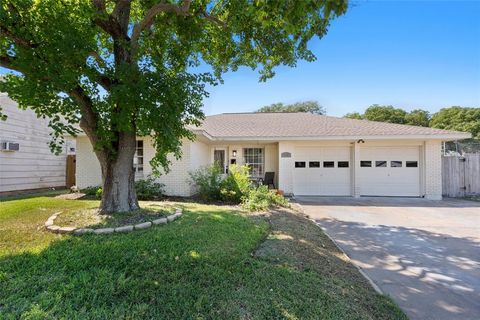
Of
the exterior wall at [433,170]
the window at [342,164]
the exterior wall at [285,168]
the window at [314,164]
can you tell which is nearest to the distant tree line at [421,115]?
the exterior wall at [433,170]

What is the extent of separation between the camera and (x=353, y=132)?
11.7 m

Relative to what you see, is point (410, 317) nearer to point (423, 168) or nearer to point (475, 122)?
point (423, 168)

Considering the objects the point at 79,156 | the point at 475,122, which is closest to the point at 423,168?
the point at 79,156

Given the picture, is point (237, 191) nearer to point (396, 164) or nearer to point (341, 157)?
point (341, 157)

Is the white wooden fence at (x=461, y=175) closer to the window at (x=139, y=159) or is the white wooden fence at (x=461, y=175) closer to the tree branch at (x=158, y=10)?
the tree branch at (x=158, y=10)

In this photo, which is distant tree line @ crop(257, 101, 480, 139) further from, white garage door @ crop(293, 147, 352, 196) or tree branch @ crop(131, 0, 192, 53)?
tree branch @ crop(131, 0, 192, 53)

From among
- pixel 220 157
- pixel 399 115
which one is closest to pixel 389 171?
pixel 220 157

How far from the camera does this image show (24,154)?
38.0ft

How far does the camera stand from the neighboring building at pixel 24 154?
10.6 metres

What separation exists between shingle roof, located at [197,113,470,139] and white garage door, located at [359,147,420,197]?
102cm

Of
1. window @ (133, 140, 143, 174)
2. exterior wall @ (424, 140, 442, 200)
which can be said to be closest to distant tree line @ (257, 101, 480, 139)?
exterior wall @ (424, 140, 442, 200)

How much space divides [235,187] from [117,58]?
5.51 m

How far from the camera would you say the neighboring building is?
10.6 meters

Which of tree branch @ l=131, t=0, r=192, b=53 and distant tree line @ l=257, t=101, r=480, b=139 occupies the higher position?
distant tree line @ l=257, t=101, r=480, b=139
